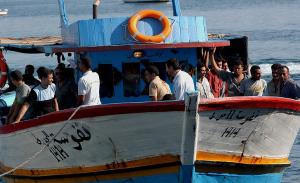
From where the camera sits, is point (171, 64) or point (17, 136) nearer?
point (171, 64)

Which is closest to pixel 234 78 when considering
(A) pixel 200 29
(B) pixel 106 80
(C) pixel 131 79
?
(A) pixel 200 29

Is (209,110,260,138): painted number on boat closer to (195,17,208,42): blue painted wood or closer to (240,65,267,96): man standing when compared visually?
(240,65,267,96): man standing

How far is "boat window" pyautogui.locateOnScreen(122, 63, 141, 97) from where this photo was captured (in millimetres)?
14977

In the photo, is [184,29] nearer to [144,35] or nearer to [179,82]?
[144,35]

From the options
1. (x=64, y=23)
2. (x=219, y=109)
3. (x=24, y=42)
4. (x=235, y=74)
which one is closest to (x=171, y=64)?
(x=219, y=109)

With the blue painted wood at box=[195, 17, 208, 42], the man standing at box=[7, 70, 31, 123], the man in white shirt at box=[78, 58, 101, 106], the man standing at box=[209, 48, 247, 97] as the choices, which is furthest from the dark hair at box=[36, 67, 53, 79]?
the man standing at box=[209, 48, 247, 97]

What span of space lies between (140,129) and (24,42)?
30.5 ft

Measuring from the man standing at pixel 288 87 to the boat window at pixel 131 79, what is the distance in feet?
8.34

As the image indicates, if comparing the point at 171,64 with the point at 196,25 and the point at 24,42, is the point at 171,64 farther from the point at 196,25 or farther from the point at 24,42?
the point at 24,42

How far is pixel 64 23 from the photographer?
56.2 ft

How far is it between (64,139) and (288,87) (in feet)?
12.5

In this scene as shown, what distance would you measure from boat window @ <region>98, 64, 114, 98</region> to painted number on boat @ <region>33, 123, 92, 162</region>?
2.06m

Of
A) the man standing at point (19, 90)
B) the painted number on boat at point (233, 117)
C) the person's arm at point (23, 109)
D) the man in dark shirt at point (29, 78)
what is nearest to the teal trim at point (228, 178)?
the painted number on boat at point (233, 117)

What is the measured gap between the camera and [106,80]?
1493cm
